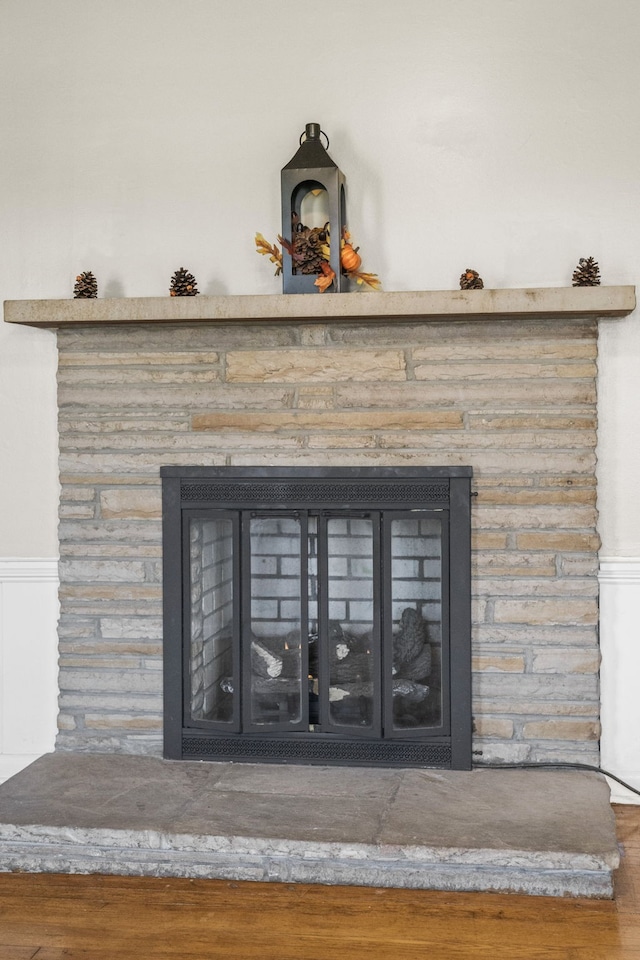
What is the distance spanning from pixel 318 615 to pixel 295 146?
154 cm

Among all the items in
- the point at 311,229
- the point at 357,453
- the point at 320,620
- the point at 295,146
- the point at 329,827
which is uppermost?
the point at 295,146

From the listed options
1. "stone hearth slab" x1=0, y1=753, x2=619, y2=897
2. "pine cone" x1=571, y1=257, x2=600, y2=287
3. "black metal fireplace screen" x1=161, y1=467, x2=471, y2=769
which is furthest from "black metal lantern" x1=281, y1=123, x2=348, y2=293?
"stone hearth slab" x1=0, y1=753, x2=619, y2=897

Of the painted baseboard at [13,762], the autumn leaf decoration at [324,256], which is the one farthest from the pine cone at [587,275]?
the painted baseboard at [13,762]

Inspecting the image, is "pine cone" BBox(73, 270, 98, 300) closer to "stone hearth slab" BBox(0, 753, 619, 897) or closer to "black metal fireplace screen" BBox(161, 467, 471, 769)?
"black metal fireplace screen" BBox(161, 467, 471, 769)

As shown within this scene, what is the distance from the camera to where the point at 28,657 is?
324 cm

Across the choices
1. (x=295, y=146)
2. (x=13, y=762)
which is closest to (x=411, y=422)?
(x=295, y=146)

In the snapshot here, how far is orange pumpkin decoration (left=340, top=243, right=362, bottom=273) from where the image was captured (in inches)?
116

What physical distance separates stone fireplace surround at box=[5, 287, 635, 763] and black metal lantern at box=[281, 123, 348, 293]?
0.11m

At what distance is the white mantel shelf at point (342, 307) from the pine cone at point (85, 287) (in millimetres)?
71

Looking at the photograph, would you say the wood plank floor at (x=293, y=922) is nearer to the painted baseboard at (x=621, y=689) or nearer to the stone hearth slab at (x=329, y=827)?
the stone hearth slab at (x=329, y=827)

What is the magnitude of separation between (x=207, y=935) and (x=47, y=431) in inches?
68.4

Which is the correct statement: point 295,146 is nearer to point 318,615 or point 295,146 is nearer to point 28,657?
point 318,615

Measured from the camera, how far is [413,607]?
3.01 metres

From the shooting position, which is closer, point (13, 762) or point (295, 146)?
point (295, 146)
